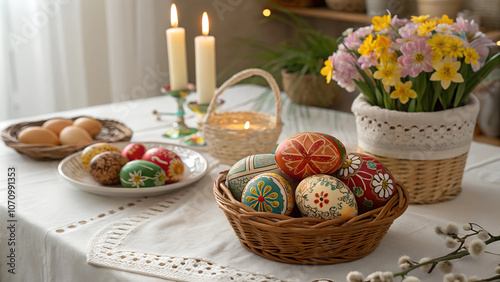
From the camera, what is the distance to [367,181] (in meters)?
0.74

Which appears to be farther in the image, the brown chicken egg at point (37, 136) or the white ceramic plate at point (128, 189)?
the brown chicken egg at point (37, 136)

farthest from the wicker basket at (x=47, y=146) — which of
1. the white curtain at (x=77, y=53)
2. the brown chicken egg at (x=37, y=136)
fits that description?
the white curtain at (x=77, y=53)

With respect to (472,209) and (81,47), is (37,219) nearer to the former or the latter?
(472,209)

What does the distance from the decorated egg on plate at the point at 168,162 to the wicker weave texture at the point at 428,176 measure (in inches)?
13.8

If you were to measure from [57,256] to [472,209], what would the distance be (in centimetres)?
66

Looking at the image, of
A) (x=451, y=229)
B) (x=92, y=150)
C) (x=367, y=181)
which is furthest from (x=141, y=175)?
(x=451, y=229)

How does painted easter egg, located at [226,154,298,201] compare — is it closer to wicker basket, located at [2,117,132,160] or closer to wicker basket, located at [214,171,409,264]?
wicker basket, located at [214,171,409,264]

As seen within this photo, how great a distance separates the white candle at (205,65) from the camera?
1201mm

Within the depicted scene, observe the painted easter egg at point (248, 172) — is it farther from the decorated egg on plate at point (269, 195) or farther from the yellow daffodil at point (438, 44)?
the yellow daffodil at point (438, 44)

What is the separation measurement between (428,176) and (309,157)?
0.27m

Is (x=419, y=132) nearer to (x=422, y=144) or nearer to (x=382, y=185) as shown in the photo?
(x=422, y=144)

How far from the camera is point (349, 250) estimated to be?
699 mm

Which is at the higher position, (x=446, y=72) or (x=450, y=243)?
(x=446, y=72)

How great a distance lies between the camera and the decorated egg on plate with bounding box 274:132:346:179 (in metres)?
0.73
